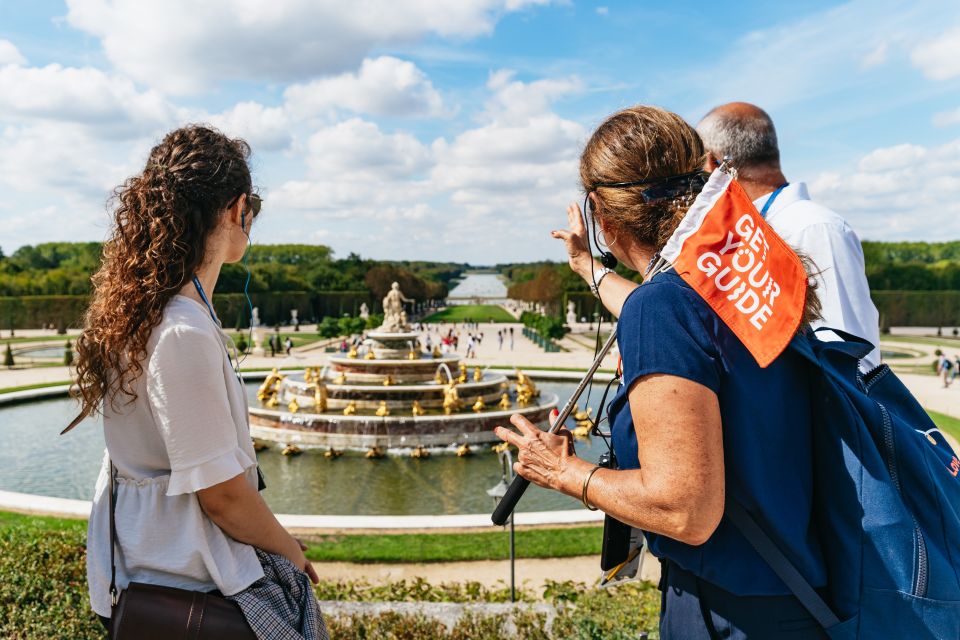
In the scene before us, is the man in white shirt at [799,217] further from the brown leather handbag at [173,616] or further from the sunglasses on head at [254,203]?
the brown leather handbag at [173,616]

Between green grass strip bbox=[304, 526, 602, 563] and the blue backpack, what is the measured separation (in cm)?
615

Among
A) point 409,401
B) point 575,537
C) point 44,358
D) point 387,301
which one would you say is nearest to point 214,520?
point 575,537

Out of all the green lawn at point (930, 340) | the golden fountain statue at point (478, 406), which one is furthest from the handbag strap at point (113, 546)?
the green lawn at point (930, 340)

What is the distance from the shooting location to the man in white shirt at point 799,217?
2604 mm

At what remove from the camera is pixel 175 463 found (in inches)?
72.8

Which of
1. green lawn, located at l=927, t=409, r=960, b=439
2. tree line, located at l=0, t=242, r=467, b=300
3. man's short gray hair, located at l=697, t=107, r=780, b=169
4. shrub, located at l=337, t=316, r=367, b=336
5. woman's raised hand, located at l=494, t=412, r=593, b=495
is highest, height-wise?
tree line, located at l=0, t=242, r=467, b=300

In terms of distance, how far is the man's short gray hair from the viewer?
9.40 feet

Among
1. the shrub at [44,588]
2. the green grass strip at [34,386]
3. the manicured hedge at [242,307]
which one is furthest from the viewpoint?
the manicured hedge at [242,307]

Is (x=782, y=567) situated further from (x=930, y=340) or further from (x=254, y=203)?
(x=930, y=340)

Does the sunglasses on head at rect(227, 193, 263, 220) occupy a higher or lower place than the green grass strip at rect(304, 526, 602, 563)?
higher

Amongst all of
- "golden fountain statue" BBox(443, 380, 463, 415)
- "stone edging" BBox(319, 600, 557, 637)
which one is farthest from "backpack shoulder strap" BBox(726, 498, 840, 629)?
"golden fountain statue" BBox(443, 380, 463, 415)

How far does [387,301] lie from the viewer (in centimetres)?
1966

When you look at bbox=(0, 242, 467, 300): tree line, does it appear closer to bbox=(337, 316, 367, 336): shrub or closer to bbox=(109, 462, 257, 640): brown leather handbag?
bbox=(337, 316, 367, 336): shrub

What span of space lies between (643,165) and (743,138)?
1.27 m
